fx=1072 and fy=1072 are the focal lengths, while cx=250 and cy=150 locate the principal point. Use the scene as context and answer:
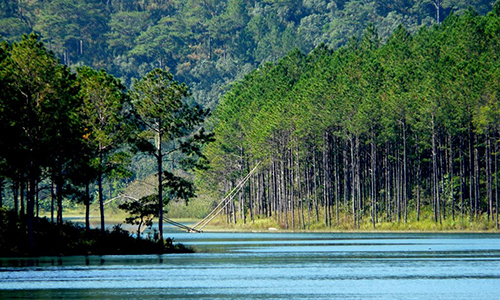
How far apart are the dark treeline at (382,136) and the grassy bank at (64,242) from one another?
3799 cm

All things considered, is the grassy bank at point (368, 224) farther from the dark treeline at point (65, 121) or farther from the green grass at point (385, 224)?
the dark treeline at point (65, 121)

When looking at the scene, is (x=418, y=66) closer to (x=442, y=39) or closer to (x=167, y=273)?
(x=442, y=39)

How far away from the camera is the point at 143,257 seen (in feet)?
271

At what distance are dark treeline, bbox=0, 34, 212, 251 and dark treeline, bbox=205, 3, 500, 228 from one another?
3390 centimetres

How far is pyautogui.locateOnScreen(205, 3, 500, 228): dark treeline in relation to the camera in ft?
364

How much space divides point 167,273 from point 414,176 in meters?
63.7

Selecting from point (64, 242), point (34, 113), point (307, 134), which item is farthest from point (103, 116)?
point (307, 134)

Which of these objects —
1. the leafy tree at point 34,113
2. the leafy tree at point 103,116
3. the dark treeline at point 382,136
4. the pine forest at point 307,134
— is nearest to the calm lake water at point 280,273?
the pine forest at point 307,134

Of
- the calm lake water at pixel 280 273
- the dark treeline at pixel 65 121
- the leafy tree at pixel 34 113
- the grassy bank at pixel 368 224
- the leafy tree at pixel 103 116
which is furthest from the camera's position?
the grassy bank at pixel 368 224

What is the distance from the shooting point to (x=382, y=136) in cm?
11888

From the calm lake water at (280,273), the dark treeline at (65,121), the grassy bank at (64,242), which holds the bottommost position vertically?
the calm lake water at (280,273)

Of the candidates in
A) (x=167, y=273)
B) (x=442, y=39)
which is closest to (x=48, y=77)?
(x=167, y=273)

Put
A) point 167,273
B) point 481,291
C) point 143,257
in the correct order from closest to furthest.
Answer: point 481,291 → point 167,273 → point 143,257

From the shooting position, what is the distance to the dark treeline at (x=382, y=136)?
111 meters
